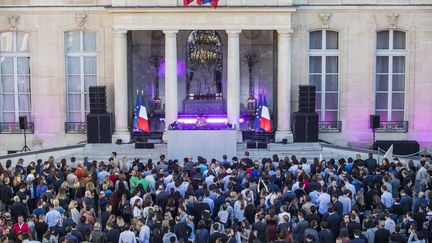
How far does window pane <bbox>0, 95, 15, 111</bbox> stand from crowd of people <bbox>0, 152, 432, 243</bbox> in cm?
1134

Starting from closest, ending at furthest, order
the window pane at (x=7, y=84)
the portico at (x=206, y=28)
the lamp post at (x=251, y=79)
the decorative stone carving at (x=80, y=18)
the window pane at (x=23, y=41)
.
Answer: the portico at (x=206, y=28), the decorative stone carving at (x=80, y=18), the window pane at (x=23, y=41), the window pane at (x=7, y=84), the lamp post at (x=251, y=79)

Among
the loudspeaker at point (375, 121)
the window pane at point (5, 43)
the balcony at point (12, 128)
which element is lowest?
the balcony at point (12, 128)

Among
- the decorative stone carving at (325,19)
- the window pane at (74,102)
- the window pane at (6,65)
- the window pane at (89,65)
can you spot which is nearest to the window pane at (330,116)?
the decorative stone carving at (325,19)

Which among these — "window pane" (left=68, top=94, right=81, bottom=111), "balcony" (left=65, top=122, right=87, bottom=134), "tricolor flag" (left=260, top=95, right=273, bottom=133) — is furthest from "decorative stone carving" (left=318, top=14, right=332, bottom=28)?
"balcony" (left=65, top=122, right=87, bottom=134)

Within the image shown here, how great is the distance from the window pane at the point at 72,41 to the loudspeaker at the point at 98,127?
12.3ft

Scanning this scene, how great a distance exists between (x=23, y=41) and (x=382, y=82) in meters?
17.0

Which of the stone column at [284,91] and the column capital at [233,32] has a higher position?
the column capital at [233,32]

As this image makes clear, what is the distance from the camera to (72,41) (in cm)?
3641

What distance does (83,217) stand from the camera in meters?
18.7

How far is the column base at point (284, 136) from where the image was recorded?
3512 cm

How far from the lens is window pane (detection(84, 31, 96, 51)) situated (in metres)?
36.3

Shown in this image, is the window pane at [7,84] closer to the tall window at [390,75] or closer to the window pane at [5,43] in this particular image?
the window pane at [5,43]

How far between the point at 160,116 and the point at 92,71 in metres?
4.13

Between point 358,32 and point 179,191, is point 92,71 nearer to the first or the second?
point 358,32
